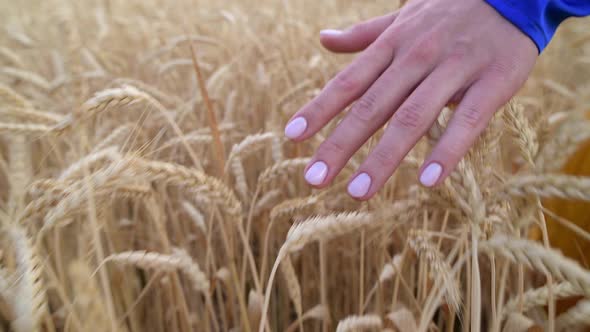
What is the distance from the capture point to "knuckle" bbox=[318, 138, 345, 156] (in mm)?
621

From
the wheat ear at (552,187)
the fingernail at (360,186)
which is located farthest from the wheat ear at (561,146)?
the fingernail at (360,186)

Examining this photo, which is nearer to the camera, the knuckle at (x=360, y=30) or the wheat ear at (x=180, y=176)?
the wheat ear at (x=180, y=176)

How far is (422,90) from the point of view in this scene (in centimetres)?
63

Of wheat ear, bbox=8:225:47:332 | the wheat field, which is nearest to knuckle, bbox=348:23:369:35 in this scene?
the wheat field

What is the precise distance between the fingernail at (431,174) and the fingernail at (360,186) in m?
0.08

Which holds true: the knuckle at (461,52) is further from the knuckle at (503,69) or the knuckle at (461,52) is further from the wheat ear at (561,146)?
the wheat ear at (561,146)

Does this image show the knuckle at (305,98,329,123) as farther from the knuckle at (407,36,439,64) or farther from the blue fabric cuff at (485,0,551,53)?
the blue fabric cuff at (485,0,551,53)

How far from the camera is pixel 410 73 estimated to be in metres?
0.67

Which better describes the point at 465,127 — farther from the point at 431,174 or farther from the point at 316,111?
the point at 316,111

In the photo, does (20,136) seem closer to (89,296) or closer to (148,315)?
(89,296)

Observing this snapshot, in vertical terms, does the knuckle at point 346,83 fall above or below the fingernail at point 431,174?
above

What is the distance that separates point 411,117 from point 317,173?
0.57 ft

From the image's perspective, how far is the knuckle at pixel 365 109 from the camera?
2.13ft

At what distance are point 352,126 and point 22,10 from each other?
3.03 meters
